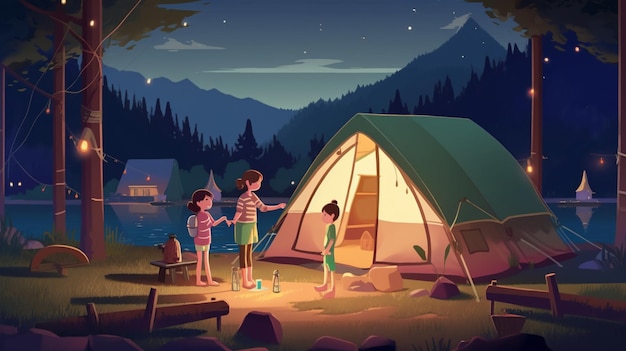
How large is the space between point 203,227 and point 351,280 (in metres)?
2.28

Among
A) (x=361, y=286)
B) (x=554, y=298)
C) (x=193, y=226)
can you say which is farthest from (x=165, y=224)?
(x=554, y=298)

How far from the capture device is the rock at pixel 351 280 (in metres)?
11.0

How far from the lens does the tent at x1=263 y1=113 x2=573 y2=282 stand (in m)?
11.8

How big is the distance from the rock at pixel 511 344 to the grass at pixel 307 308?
0.67 meters

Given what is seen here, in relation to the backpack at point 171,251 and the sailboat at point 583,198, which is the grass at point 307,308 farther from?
the sailboat at point 583,198

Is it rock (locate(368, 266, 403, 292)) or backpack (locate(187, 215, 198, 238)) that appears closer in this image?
rock (locate(368, 266, 403, 292))

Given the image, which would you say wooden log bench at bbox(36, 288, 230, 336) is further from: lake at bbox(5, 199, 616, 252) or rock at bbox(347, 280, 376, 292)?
lake at bbox(5, 199, 616, 252)

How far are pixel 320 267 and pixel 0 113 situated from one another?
10494 mm

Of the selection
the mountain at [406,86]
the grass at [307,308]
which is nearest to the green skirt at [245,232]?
the grass at [307,308]

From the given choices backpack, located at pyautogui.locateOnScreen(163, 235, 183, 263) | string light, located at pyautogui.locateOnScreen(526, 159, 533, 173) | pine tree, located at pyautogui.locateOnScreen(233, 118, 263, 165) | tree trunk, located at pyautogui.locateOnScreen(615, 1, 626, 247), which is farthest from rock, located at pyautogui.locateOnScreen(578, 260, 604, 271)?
pine tree, located at pyautogui.locateOnScreen(233, 118, 263, 165)

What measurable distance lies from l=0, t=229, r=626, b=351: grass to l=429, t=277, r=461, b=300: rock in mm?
129

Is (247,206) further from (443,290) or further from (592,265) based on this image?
(592,265)

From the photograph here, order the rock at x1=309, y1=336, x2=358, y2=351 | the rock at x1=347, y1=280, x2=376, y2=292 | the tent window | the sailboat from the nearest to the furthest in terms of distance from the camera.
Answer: the rock at x1=309, y1=336, x2=358, y2=351 → the rock at x1=347, y1=280, x2=376, y2=292 → the tent window → the sailboat

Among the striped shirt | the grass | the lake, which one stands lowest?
the lake
